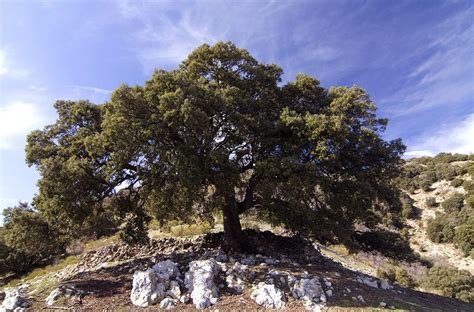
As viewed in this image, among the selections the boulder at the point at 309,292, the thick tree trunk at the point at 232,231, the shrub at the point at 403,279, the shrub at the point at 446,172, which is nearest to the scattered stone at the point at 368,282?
the boulder at the point at 309,292

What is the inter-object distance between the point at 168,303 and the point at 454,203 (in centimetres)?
4276

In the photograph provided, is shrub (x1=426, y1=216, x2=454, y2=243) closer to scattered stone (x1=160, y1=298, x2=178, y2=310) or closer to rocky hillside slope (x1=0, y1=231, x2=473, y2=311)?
rocky hillside slope (x1=0, y1=231, x2=473, y2=311)

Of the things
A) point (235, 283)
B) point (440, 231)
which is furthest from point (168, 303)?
point (440, 231)

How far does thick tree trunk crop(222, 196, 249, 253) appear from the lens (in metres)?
15.5

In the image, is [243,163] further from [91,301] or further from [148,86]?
[91,301]

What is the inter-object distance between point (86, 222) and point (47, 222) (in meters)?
1.53

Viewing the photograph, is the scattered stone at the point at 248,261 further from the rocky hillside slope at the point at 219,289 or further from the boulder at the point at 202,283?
the boulder at the point at 202,283

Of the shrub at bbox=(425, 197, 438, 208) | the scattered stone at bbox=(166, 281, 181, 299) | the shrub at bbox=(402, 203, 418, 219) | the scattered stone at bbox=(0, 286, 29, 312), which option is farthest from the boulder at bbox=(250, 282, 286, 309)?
the shrub at bbox=(425, 197, 438, 208)

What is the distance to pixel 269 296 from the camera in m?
10.3

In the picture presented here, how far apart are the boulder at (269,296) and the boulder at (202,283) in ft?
4.55

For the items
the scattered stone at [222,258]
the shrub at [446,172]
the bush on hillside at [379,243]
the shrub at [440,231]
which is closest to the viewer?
the scattered stone at [222,258]

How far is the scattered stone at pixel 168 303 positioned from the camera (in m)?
9.62

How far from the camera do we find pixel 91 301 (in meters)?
10.1

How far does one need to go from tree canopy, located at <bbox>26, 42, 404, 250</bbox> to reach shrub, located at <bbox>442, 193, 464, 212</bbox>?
31.7 meters
